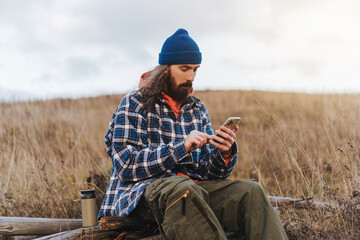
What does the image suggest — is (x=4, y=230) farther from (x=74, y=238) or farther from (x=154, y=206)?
(x=154, y=206)

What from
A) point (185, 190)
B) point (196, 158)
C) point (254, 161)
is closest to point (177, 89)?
point (196, 158)

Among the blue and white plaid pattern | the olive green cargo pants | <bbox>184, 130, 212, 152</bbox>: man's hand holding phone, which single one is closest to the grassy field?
the olive green cargo pants

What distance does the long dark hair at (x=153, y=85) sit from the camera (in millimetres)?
3121

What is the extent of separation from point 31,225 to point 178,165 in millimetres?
1711

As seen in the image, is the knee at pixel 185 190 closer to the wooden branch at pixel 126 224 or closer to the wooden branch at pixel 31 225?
the wooden branch at pixel 126 224

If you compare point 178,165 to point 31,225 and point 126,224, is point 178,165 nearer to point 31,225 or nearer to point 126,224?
point 126,224

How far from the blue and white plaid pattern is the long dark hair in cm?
5

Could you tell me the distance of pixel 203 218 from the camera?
94.6 inches

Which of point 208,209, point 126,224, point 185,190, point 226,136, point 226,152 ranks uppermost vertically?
point 226,136

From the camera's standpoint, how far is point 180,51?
3.20 metres

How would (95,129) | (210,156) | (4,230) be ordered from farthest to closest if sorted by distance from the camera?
(95,129) → (4,230) → (210,156)

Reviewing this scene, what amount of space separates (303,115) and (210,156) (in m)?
7.54

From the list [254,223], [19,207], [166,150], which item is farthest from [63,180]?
[254,223]

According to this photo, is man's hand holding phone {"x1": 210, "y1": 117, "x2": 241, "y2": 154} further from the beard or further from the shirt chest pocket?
the beard
